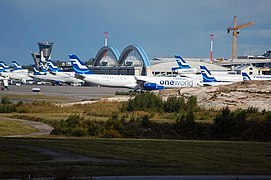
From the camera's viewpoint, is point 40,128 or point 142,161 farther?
point 40,128

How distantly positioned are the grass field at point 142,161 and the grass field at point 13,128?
34.2 ft

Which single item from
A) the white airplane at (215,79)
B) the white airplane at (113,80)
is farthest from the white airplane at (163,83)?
the white airplane at (113,80)

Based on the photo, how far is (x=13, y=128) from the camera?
115ft

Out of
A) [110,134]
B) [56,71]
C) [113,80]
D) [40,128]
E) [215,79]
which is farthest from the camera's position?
[56,71]

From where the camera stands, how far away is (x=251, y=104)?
56750mm

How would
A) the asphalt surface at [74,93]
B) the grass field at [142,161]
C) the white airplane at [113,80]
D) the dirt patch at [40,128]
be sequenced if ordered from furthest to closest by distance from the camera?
the white airplane at [113,80] < the asphalt surface at [74,93] < the dirt patch at [40,128] < the grass field at [142,161]

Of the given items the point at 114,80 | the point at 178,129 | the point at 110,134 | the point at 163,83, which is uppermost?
the point at 114,80

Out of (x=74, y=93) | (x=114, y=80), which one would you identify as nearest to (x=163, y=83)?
(x=114, y=80)

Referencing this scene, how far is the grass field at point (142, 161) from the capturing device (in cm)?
1534

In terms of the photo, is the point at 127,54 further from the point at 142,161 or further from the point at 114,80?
the point at 142,161

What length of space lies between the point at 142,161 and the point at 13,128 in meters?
18.7

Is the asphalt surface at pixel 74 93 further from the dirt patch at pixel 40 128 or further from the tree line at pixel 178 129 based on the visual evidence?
the tree line at pixel 178 129

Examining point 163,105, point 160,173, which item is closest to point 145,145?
point 160,173

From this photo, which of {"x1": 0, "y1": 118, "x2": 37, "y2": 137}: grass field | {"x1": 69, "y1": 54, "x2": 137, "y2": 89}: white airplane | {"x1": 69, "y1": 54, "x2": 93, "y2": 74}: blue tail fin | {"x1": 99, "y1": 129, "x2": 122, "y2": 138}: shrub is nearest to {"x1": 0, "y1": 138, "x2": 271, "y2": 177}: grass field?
{"x1": 99, "y1": 129, "x2": 122, "y2": 138}: shrub
